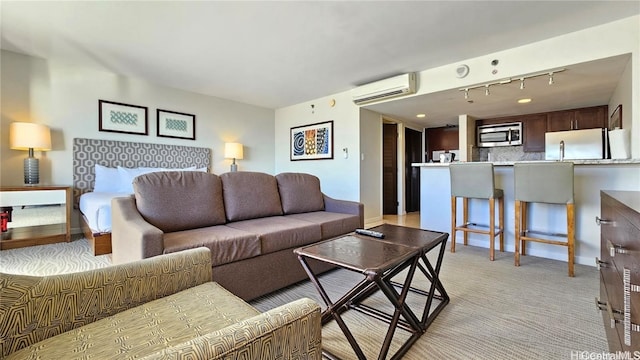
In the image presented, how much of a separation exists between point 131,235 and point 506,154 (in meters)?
6.40

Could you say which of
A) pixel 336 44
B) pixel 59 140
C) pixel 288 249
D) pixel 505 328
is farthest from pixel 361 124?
pixel 59 140

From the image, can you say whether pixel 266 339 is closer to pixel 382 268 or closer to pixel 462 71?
pixel 382 268

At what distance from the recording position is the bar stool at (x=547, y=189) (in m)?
2.41

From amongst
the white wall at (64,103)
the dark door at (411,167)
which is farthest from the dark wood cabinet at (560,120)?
the white wall at (64,103)

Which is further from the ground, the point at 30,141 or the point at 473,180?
the point at 30,141

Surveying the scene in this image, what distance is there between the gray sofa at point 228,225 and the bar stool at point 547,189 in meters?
1.57

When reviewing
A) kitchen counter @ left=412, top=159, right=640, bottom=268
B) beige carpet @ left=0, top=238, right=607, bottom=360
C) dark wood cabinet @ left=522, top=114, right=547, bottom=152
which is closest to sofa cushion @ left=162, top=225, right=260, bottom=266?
beige carpet @ left=0, top=238, right=607, bottom=360

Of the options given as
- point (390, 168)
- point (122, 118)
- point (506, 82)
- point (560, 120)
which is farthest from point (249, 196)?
point (560, 120)

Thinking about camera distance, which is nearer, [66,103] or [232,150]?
[66,103]

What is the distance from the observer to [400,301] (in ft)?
4.31

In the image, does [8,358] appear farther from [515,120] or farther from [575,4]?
[515,120]

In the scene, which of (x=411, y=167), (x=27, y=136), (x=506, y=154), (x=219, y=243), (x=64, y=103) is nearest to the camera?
(x=219, y=243)

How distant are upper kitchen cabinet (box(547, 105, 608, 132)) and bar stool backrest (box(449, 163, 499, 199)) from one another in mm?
3239

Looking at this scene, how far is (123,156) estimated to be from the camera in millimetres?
Answer: 4074
